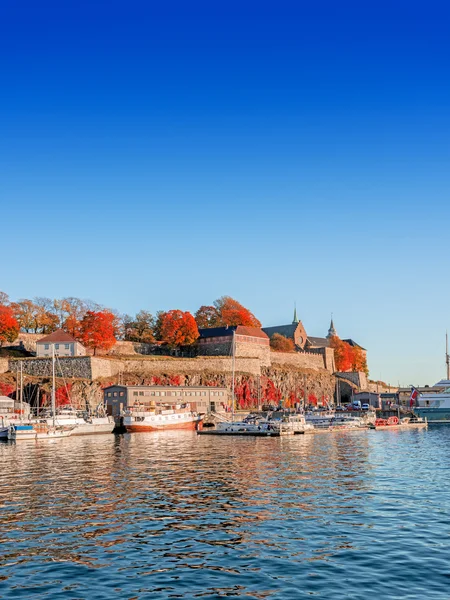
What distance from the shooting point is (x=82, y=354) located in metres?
121

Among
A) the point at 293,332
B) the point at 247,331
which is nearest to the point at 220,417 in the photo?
the point at 247,331

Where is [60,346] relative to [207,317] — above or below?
below

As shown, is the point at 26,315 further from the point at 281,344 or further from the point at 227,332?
the point at 281,344

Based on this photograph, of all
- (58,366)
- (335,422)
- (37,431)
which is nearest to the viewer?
(37,431)

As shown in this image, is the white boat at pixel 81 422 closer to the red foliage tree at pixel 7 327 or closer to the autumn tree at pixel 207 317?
the red foliage tree at pixel 7 327

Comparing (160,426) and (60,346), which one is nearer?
(160,426)

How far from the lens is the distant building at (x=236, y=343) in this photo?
478 feet

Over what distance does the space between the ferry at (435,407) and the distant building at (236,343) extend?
40.0m

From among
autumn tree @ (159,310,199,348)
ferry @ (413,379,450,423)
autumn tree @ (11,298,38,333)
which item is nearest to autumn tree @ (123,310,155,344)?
autumn tree @ (159,310,199,348)

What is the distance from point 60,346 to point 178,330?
1300 inches

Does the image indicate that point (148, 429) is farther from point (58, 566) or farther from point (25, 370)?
point (58, 566)

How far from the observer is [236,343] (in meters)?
144

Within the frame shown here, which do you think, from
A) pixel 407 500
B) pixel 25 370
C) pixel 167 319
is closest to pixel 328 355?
pixel 167 319

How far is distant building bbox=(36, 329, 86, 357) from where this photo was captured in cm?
11900
